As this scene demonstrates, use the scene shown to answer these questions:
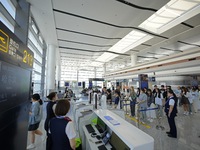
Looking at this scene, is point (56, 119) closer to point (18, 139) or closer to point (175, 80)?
point (18, 139)

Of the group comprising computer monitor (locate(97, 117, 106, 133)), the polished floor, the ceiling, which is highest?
the ceiling

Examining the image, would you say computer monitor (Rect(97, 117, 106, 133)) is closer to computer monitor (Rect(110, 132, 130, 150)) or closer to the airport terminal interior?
the airport terminal interior

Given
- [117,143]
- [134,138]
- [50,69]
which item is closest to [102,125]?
[117,143]

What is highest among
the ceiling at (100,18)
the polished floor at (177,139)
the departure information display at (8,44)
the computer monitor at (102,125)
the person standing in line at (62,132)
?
the ceiling at (100,18)

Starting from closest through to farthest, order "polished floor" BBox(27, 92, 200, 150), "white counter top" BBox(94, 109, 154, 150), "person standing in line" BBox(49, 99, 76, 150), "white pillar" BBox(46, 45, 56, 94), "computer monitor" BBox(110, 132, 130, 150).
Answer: "white counter top" BBox(94, 109, 154, 150) → "person standing in line" BBox(49, 99, 76, 150) → "computer monitor" BBox(110, 132, 130, 150) → "polished floor" BBox(27, 92, 200, 150) → "white pillar" BBox(46, 45, 56, 94)

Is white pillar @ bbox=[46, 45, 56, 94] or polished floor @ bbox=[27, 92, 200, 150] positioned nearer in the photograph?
polished floor @ bbox=[27, 92, 200, 150]

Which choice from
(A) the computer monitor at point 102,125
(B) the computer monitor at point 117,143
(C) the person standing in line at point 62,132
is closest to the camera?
(C) the person standing in line at point 62,132

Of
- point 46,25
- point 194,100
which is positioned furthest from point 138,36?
point 46,25

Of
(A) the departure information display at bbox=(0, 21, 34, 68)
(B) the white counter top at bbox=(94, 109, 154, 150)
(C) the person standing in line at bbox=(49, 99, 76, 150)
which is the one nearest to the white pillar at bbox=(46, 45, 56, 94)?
(A) the departure information display at bbox=(0, 21, 34, 68)

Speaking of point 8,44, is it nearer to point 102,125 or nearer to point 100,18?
point 102,125

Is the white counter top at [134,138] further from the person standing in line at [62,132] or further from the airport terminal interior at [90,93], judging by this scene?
the person standing in line at [62,132]

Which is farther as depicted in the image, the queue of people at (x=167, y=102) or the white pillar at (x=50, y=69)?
the white pillar at (x=50, y=69)

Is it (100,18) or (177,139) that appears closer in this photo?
(177,139)

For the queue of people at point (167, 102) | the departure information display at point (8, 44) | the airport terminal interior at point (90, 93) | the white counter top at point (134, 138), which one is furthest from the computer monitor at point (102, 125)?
the queue of people at point (167, 102)
